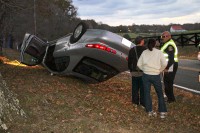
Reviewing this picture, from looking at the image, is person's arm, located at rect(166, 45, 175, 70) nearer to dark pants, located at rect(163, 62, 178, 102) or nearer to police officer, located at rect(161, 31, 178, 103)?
police officer, located at rect(161, 31, 178, 103)

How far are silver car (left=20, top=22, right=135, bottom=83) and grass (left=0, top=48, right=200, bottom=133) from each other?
47cm

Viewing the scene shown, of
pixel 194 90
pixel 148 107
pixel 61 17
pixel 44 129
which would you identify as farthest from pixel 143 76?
pixel 61 17

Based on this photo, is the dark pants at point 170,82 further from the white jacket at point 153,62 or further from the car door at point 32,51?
the car door at point 32,51

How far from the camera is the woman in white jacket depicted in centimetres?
870

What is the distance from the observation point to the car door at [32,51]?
40.8ft

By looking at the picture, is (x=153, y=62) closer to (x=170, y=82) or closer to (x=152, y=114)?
(x=152, y=114)

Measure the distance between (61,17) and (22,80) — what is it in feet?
168

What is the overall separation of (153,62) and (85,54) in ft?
7.81

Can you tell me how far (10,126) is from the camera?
20.7 ft

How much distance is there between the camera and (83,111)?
8.03 meters

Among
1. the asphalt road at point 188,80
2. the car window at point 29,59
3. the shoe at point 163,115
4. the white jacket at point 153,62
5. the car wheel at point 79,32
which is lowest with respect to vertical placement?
the asphalt road at point 188,80

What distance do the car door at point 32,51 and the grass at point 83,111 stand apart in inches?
60.1

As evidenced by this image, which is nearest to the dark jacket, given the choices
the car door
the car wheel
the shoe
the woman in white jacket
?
the woman in white jacket

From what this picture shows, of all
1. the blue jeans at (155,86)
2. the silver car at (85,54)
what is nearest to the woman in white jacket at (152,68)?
the blue jeans at (155,86)
